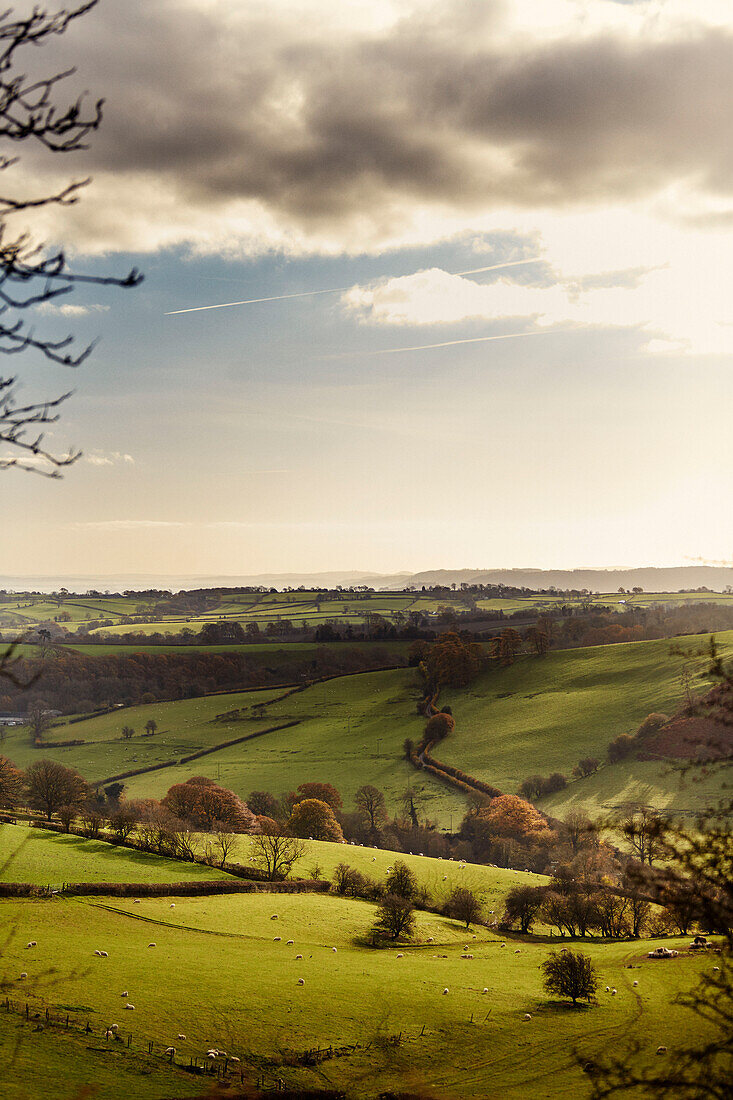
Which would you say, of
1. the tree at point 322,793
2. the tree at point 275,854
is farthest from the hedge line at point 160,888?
the tree at point 322,793

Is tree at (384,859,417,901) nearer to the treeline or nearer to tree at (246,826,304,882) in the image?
tree at (246,826,304,882)

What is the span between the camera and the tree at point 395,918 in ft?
Result: 171

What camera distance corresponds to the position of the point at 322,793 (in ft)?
306

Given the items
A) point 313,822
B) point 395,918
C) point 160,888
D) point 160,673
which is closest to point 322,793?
point 313,822

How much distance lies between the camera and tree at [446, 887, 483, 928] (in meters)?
57.9

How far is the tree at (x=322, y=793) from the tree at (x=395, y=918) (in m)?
39.6

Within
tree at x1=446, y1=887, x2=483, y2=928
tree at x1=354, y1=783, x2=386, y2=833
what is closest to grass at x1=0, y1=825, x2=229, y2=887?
tree at x1=446, y1=887, x2=483, y2=928

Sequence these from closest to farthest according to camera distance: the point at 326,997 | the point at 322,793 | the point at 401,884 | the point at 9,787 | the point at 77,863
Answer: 1. the point at 326,997
2. the point at 77,863
3. the point at 401,884
4. the point at 9,787
5. the point at 322,793

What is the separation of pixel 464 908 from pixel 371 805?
35508 mm

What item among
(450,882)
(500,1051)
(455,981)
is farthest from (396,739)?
(500,1051)

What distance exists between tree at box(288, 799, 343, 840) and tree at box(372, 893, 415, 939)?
95.4 ft

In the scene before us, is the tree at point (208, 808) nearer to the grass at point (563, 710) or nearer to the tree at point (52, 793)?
the tree at point (52, 793)

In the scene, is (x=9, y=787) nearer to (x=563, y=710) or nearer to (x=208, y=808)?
(x=208, y=808)

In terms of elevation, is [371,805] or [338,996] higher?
[338,996]
